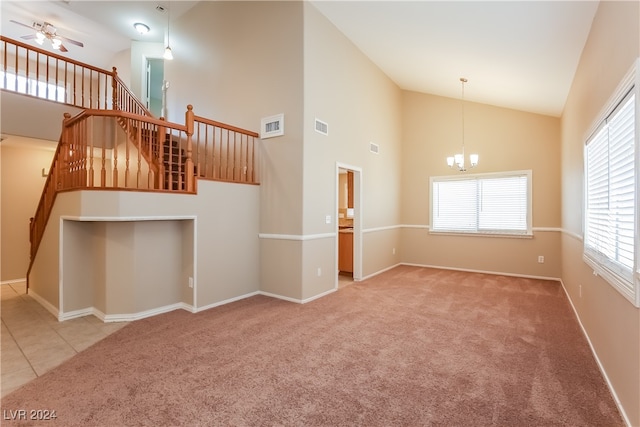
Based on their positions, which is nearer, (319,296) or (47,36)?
(319,296)

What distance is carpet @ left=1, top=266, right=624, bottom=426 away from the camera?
2.01m

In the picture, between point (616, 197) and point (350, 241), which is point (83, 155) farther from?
point (616, 197)

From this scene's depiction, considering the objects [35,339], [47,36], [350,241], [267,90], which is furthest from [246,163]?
[47,36]

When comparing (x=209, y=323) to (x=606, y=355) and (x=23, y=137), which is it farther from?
(x=23, y=137)

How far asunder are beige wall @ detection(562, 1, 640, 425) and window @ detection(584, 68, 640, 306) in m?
0.15

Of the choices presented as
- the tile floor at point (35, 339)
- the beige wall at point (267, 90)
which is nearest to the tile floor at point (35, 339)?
the tile floor at point (35, 339)

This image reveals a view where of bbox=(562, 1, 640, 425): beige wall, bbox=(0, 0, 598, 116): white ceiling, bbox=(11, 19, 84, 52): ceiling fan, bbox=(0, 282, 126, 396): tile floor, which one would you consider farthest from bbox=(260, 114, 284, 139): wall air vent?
bbox=(11, 19, 84, 52): ceiling fan

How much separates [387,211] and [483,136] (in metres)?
2.57

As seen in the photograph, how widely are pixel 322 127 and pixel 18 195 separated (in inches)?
249

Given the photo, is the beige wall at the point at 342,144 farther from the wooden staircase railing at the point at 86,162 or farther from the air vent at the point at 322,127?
the wooden staircase railing at the point at 86,162

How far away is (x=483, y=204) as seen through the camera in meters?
6.56

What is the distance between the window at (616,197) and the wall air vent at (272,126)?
143 inches

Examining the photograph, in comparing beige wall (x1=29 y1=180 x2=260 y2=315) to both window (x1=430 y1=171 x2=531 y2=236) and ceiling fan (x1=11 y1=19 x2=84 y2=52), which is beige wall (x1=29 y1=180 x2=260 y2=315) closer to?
ceiling fan (x1=11 y1=19 x2=84 y2=52)

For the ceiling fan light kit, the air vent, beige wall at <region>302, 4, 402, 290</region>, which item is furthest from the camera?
the ceiling fan light kit
